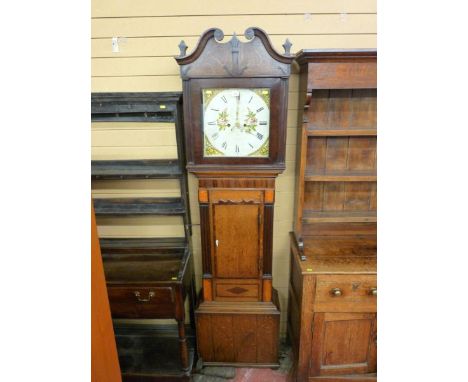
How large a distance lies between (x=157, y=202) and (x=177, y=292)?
590mm

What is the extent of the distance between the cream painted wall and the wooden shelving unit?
0.32 ft

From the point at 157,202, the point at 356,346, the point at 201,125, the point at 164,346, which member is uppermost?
the point at 201,125

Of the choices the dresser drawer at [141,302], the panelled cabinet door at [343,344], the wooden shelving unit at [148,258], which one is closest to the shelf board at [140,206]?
the wooden shelving unit at [148,258]

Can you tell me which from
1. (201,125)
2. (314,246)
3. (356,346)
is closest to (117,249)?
(201,125)

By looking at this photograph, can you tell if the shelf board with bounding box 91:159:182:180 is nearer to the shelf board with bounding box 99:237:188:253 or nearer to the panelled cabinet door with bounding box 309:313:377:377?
the shelf board with bounding box 99:237:188:253

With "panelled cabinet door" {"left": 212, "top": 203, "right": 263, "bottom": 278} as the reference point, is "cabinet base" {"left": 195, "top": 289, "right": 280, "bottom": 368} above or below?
below

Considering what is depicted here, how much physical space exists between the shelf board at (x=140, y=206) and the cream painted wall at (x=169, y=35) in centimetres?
29

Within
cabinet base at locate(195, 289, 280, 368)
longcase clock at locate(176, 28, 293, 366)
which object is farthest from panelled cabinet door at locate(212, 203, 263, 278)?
cabinet base at locate(195, 289, 280, 368)

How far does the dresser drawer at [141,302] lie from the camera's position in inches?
64.1

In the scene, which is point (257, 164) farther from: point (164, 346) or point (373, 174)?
point (164, 346)

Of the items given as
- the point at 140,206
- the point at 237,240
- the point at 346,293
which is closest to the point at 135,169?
the point at 140,206

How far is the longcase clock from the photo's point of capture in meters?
1.40

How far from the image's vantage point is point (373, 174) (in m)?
1.71

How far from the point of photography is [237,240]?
1684 mm
